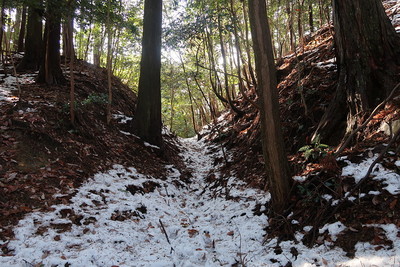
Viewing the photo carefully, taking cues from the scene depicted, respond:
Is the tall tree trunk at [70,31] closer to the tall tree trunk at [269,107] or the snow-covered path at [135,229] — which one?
the snow-covered path at [135,229]

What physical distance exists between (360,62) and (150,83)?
5986mm

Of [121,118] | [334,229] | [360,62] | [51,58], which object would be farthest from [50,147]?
[360,62]

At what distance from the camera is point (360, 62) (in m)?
4.55

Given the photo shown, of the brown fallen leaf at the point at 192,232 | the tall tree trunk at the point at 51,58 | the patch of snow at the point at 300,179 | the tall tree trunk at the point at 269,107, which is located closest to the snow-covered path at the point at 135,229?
the brown fallen leaf at the point at 192,232

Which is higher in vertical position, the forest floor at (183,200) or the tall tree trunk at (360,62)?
the tall tree trunk at (360,62)

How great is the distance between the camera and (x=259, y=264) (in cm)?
313

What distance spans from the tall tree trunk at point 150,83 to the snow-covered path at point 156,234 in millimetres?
2772

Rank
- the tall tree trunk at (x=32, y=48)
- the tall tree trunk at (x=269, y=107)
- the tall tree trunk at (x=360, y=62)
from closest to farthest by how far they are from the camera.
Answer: the tall tree trunk at (x=269, y=107)
the tall tree trunk at (x=360, y=62)
the tall tree trunk at (x=32, y=48)

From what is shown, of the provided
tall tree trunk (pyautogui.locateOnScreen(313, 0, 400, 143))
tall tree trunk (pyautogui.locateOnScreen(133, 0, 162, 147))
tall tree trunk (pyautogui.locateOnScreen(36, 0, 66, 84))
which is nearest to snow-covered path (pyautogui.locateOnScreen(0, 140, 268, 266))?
tall tree trunk (pyautogui.locateOnScreen(313, 0, 400, 143))

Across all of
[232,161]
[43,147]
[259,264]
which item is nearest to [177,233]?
[259,264]

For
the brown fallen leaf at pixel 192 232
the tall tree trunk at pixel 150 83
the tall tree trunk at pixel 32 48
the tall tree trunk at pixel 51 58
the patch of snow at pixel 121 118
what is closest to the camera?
the brown fallen leaf at pixel 192 232

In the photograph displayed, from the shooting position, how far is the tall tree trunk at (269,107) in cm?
394

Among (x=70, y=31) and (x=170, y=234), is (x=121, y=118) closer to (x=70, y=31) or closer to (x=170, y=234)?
(x=70, y=31)

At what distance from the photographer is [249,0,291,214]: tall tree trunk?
3.94m
